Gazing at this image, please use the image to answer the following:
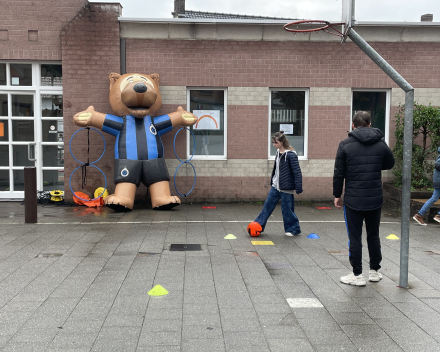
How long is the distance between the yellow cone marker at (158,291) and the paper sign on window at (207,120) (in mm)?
6906

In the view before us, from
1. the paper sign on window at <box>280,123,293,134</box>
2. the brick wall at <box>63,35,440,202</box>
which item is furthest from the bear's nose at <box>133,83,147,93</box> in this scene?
the paper sign on window at <box>280,123,293,134</box>

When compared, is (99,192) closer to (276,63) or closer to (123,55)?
(123,55)

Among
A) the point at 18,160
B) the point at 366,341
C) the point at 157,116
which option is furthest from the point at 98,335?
the point at 18,160

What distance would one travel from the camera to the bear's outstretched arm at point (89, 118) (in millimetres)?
9805

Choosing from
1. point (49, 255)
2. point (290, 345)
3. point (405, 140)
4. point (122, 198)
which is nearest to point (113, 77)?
point (122, 198)

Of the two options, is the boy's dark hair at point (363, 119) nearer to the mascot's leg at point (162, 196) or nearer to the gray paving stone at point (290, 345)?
the gray paving stone at point (290, 345)

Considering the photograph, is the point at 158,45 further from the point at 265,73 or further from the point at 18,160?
the point at 18,160

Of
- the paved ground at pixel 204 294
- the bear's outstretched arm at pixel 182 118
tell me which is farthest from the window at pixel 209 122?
the paved ground at pixel 204 294

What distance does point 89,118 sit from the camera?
9.86m

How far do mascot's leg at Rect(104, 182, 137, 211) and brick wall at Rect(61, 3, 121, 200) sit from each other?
5.81ft

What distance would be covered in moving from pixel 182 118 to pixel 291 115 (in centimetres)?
285

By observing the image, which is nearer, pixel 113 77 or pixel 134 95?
pixel 134 95

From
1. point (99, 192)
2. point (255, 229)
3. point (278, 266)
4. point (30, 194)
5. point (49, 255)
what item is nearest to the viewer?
point (278, 266)

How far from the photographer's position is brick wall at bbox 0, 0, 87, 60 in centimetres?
1080
